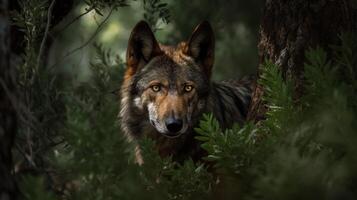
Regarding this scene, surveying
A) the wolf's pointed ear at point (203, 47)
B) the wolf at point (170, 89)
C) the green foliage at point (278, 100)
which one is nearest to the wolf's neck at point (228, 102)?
the wolf at point (170, 89)

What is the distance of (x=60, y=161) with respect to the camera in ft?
13.9

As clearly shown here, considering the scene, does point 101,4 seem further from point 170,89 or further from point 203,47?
point 203,47

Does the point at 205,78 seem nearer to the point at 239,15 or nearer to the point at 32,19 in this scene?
the point at 32,19

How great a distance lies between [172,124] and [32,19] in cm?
151

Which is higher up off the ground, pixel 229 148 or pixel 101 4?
pixel 101 4

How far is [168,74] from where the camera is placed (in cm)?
700

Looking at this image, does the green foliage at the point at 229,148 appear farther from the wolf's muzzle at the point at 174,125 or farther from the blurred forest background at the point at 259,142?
the wolf's muzzle at the point at 174,125

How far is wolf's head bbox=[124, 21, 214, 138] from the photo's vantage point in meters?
6.78

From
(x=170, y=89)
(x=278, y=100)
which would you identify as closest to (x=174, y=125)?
(x=170, y=89)

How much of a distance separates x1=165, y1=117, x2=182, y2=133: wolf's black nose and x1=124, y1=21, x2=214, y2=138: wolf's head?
12 centimetres

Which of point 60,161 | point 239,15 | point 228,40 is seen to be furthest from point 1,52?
point 228,40

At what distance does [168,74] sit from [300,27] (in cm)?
162

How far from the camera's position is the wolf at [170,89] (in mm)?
6855

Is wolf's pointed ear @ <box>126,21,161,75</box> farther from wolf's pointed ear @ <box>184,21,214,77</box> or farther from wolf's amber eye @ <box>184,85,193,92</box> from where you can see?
wolf's amber eye @ <box>184,85,193,92</box>
